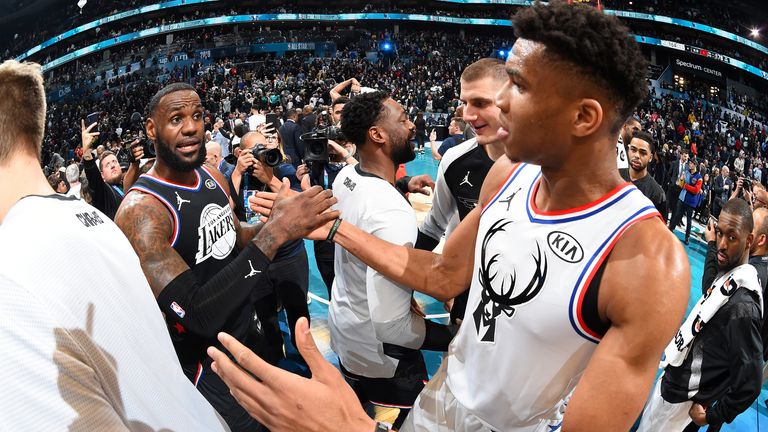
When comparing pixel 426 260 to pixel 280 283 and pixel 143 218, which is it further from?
pixel 280 283

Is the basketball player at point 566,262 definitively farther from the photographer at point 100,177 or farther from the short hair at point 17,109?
the photographer at point 100,177

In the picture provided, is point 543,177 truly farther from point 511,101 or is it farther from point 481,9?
point 481,9

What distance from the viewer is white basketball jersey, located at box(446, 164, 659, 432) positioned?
147 cm

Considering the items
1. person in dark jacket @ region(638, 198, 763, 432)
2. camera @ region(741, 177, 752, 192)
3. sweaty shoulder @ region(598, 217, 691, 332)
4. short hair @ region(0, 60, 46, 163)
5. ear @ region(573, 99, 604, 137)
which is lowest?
person in dark jacket @ region(638, 198, 763, 432)

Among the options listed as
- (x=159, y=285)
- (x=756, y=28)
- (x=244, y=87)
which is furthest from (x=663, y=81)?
(x=159, y=285)

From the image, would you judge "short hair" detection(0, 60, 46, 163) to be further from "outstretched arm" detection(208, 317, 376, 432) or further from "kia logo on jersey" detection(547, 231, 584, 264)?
"kia logo on jersey" detection(547, 231, 584, 264)

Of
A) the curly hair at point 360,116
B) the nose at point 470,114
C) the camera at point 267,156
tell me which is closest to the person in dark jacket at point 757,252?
the nose at point 470,114

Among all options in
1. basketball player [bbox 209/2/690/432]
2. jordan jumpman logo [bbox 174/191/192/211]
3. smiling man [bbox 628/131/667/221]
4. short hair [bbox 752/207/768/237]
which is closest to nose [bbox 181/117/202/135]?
jordan jumpman logo [bbox 174/191/192/211]

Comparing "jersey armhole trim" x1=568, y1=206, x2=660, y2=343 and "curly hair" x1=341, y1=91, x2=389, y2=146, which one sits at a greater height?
"curly hair" x1=341, y1=91, x2=389, y2=146

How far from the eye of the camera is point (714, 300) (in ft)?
9.67

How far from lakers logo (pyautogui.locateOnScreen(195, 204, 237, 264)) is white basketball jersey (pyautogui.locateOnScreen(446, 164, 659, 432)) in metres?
1.52

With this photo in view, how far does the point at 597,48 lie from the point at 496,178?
0.66 m

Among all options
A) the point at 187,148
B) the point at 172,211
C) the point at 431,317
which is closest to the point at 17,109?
the point at 172,211

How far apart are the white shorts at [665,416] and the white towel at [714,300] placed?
0.28 metres
